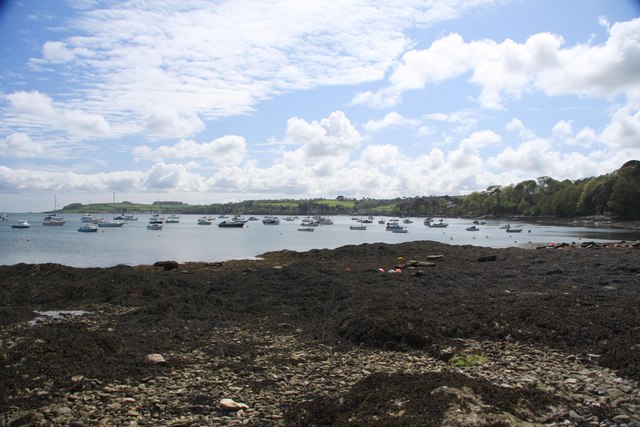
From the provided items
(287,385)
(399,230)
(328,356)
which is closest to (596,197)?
(399,230)

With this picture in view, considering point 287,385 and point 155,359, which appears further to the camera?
point 155,359

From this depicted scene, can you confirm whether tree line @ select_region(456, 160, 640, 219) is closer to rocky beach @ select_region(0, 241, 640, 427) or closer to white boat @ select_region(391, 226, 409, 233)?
white boat @ select_region(391, 226, 409, 233)

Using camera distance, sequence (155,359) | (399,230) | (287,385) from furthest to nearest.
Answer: (399,230) < (155,359) < (287,385)

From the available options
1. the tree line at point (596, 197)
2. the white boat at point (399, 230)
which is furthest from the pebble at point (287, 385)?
the tree line at point (596, 197)

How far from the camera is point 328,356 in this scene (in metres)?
12.0

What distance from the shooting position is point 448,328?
44.8ft

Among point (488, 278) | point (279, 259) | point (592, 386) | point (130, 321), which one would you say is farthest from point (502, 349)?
point (279, 259)

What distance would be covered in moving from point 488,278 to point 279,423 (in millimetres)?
19941

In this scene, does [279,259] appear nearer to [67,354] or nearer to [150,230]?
[67,354]

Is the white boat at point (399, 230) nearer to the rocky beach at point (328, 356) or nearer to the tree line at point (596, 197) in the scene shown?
the tree line at point (596, 197)

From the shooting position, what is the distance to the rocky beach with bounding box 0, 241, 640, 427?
27.2ft

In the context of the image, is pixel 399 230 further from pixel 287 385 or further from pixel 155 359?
pixel 287 385

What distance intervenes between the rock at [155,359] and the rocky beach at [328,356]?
64 millimetres

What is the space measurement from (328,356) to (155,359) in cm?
415
